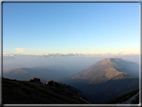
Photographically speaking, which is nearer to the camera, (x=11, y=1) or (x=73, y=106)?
(x=11, y=1)

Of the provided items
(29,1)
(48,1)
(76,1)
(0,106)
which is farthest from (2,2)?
(0,106)

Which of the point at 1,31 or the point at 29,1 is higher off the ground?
the point at 29,1

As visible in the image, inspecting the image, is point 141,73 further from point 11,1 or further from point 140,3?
point 11,1

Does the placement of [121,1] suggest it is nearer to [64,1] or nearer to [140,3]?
[140,3]

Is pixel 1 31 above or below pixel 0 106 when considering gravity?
above

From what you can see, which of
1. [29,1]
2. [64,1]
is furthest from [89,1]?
[29,1]

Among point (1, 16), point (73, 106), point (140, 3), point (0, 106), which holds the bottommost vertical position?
point (73, 106)

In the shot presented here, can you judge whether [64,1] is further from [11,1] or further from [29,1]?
[11,1]

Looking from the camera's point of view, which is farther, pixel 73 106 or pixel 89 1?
pixel 73 106

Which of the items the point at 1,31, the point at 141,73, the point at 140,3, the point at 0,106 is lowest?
the point at 0,106
